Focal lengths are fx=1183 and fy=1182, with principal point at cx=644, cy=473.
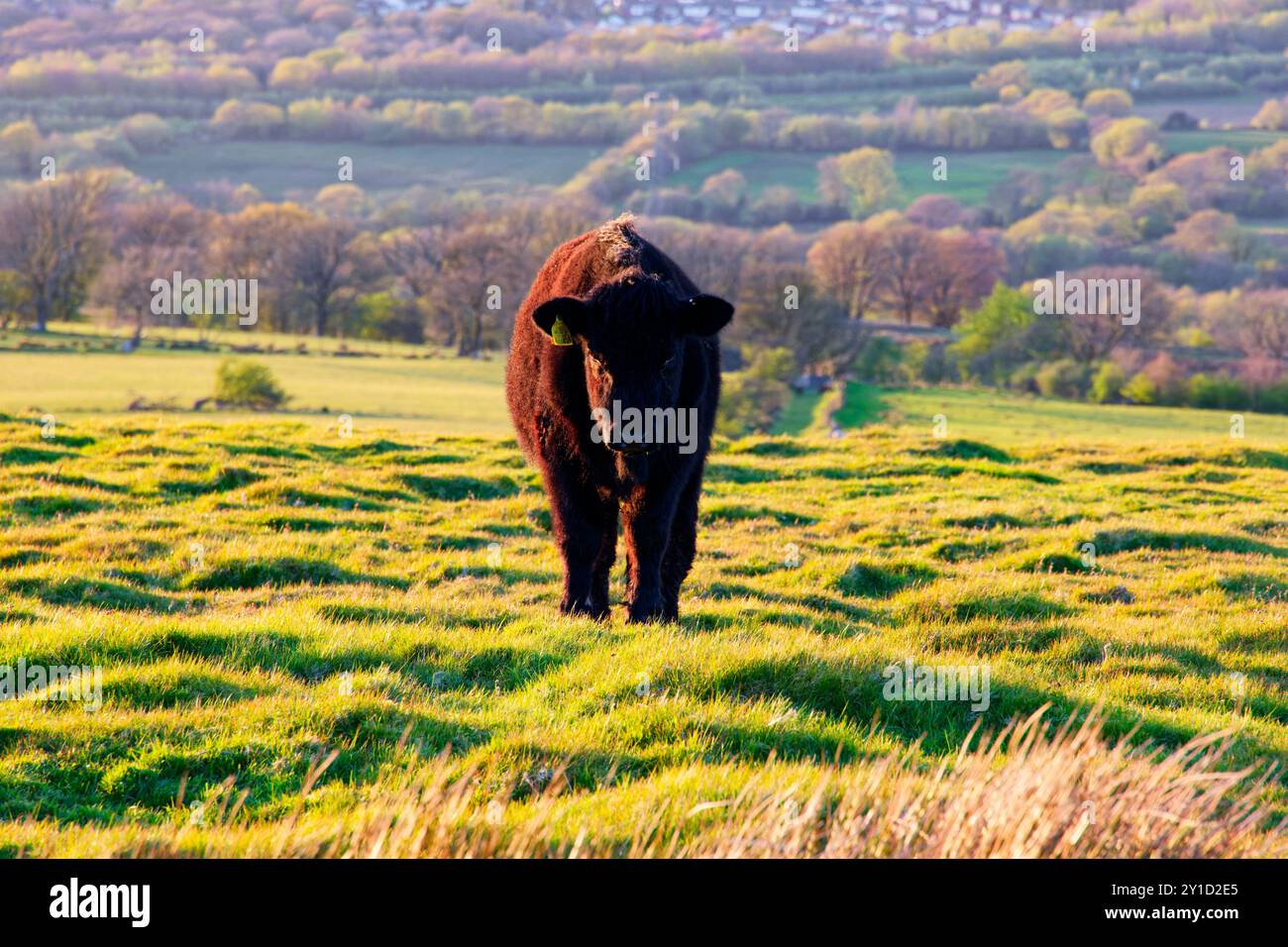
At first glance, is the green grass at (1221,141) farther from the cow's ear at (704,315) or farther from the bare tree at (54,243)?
the cow's ear at (704,315)

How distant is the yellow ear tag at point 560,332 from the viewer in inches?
351

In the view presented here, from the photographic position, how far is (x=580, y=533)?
9.67 meters

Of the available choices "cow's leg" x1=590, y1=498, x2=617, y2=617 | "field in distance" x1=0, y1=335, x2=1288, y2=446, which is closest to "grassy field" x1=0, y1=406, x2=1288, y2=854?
"cow's leg" x1=590, y1=498, x2=617, y2=617

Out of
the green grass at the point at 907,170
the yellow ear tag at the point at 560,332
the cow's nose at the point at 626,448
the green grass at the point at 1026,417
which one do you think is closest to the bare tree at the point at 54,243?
the green grass at the point at 1026,417

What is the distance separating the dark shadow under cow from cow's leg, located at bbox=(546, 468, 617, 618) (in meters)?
0.01

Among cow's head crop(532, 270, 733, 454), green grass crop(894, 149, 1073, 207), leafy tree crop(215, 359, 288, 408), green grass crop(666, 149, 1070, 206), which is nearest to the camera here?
cow's head crop(532, 270, 733, 454)

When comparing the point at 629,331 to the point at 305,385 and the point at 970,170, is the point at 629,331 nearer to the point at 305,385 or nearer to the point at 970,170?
the point at 305,385

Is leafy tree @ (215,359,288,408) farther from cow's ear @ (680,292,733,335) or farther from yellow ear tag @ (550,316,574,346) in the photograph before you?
cow's ear @ (680,292,733,335)

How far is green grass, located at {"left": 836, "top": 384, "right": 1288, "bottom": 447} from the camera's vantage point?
47.1 m

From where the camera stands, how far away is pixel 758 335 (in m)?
72.0

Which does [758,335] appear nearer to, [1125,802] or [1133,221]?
[1125,802]

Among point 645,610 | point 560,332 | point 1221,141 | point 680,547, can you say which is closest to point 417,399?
point 680,547
